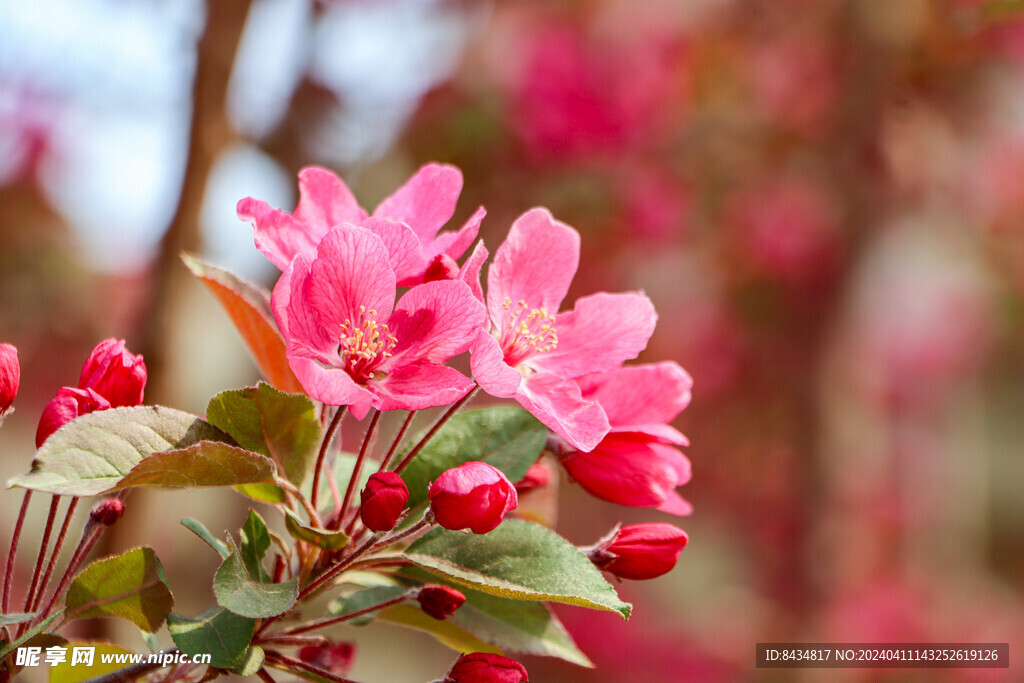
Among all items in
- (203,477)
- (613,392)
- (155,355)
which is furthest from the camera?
(155,355)

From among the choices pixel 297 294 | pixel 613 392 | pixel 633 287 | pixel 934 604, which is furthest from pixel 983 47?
pixel 297 294

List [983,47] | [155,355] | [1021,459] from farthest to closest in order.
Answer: [1021,459] < [983,47] < [155,355]

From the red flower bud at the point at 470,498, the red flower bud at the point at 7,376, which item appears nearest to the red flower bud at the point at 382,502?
the red flower bud at the point at 470,498

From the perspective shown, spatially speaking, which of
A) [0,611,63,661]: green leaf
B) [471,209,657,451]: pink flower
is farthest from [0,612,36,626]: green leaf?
[471,209,657,451]: pink flower

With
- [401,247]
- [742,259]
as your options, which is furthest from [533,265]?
[742,259]

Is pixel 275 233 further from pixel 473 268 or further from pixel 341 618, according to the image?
pixel 341 618

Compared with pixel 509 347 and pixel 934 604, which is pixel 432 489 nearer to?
pixel 509 347
